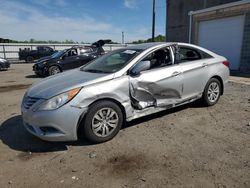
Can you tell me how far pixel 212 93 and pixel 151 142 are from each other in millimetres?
2402

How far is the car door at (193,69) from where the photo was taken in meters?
4.74

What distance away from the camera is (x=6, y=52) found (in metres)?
28.1

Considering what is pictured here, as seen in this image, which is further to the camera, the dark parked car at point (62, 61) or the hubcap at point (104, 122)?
the dark parked car at point (62, 61)

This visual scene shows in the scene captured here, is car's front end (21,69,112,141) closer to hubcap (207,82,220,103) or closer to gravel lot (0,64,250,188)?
gravel lot (0,64,250,188)

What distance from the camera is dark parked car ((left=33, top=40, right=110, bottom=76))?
38.0 ft

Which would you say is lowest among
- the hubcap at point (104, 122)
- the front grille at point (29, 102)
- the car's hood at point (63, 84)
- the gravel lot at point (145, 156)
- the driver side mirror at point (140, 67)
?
the gravel lot at point (145, 156)

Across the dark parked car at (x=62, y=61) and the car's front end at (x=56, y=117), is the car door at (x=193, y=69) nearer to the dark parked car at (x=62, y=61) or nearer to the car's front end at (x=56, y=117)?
the car's front end at (x=56, y=117)

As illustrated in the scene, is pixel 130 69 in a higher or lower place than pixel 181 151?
higher

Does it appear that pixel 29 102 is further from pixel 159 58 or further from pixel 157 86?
pixel 159 58

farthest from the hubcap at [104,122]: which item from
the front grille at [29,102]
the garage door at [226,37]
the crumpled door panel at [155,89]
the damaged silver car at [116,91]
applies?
the garage door at [226,37]

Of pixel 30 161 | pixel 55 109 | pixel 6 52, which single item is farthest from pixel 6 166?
pixel 6 52

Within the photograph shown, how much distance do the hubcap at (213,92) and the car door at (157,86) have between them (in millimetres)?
1021

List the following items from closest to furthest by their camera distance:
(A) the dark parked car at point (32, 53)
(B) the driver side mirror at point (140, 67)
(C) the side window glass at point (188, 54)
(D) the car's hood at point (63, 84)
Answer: (D) the car's hood at point (63, 84)
(B) the driver side mirror at point (140, 67)
(C) the side window glass at point (188, 54)
(A) the dark parked car at point (32, 53)

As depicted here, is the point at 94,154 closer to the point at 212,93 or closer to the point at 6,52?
the point at 212,93
